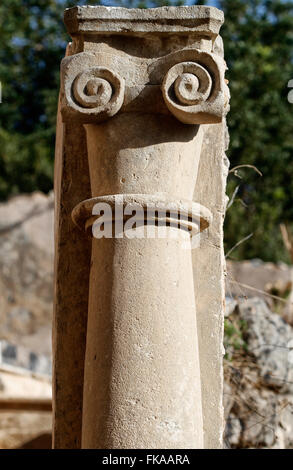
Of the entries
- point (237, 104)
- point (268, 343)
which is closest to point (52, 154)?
point (237, 104)

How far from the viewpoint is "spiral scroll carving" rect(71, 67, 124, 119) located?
3010 mm

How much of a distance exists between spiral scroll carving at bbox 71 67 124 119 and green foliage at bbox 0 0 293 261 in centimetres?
1159

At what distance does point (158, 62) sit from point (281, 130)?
1412 centimetres

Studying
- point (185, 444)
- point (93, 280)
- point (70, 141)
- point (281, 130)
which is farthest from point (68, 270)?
point (281, 130)

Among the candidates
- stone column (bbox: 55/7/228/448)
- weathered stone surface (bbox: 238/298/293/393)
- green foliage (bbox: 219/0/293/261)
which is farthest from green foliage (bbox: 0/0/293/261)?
stone column (bbox: 55/7/228/448)

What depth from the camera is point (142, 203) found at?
2920mm

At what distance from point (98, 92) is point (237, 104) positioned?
1301 cm

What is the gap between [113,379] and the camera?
9.29 feet

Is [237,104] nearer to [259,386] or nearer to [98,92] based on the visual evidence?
[259,386]

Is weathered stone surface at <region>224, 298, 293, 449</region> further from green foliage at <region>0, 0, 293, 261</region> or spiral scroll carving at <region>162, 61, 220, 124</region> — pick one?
green foliage at <region>0, 0, 293, 261</region>

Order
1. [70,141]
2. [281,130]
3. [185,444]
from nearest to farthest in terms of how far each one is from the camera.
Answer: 1. [185,444]
2. [70,141]
3. [281,130]

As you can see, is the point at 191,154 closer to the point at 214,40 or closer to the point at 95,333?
the point at 214,40

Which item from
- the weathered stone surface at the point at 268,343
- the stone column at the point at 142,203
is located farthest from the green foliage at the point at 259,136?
the stone column at the point at 142,203

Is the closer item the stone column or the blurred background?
the stone column
